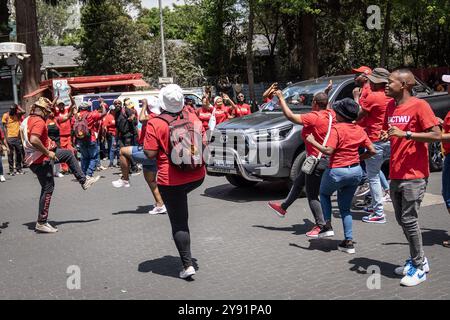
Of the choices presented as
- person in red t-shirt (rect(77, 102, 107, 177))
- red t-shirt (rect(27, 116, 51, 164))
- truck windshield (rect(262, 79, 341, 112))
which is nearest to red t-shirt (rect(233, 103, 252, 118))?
truck windshield (rect(262, 79, 341, 112))

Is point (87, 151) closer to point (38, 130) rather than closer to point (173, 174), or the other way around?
point (38, 130)

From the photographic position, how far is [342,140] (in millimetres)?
5996

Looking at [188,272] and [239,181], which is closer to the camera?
[188,272]

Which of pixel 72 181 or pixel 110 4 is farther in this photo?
pixel 110 4

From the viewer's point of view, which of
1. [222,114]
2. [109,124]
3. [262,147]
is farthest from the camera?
[109,124]

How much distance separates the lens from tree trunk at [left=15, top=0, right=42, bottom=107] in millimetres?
22250

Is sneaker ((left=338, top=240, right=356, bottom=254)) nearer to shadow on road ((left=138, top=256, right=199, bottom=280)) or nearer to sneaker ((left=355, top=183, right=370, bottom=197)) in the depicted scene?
shadow on road ((left=138, top=256, right=199, bottom=280))

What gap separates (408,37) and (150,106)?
31.3 meters

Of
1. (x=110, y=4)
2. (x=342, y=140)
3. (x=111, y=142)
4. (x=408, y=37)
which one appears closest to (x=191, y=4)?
(x=110, y=4)

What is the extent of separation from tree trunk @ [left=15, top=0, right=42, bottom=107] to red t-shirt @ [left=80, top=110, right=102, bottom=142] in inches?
335

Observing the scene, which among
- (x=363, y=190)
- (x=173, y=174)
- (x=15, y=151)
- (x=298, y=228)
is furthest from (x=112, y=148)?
(x=173, y=174)

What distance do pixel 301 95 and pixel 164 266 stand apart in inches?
198

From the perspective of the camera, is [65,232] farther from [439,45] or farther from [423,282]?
[439,45]

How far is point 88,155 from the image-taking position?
1249 centimetres
